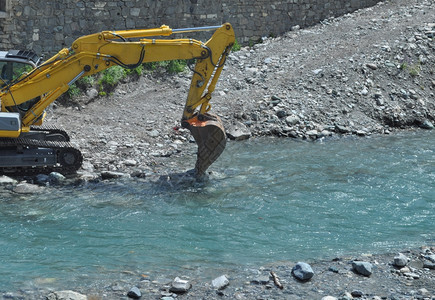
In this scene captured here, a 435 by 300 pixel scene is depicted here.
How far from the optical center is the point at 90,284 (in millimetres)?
8438

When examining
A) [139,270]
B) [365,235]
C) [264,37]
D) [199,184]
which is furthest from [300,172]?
[264,37]

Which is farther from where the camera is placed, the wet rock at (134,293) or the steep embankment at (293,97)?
the steep embankment at (293,97)

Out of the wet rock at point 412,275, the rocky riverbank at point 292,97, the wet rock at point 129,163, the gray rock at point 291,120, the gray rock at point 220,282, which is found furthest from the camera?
the gray rock at point 291,120

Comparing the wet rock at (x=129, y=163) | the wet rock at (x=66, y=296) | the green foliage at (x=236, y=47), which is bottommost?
the wet rock at (x=129, y=163)

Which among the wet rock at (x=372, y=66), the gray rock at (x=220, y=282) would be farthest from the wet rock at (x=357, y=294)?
the wet rock at (x=372, y=66)

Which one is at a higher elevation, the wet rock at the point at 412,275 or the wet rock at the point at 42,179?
the wet rock at the point at 412,275

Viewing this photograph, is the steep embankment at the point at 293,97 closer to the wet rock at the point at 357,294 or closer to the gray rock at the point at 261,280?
the gray rock at the point at 261,280

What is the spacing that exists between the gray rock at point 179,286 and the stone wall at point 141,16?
10.9 m

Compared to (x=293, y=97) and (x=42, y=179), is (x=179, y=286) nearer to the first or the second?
(x=42, y=179)

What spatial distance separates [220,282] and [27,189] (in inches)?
193

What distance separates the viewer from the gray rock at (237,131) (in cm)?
1570

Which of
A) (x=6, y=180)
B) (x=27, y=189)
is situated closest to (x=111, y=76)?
(x=6, y=180)

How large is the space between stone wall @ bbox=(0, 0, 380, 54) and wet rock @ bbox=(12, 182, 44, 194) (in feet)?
21.3

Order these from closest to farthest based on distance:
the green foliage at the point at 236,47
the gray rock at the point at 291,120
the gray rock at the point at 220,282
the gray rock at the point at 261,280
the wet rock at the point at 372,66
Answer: the gray rock at the point at 220,282 < the gray rock at the point at 261,280 < the gray rock at the point at 291,120 < the wet rock at the point at 372,66 < the green foliage at the point at 236,47
